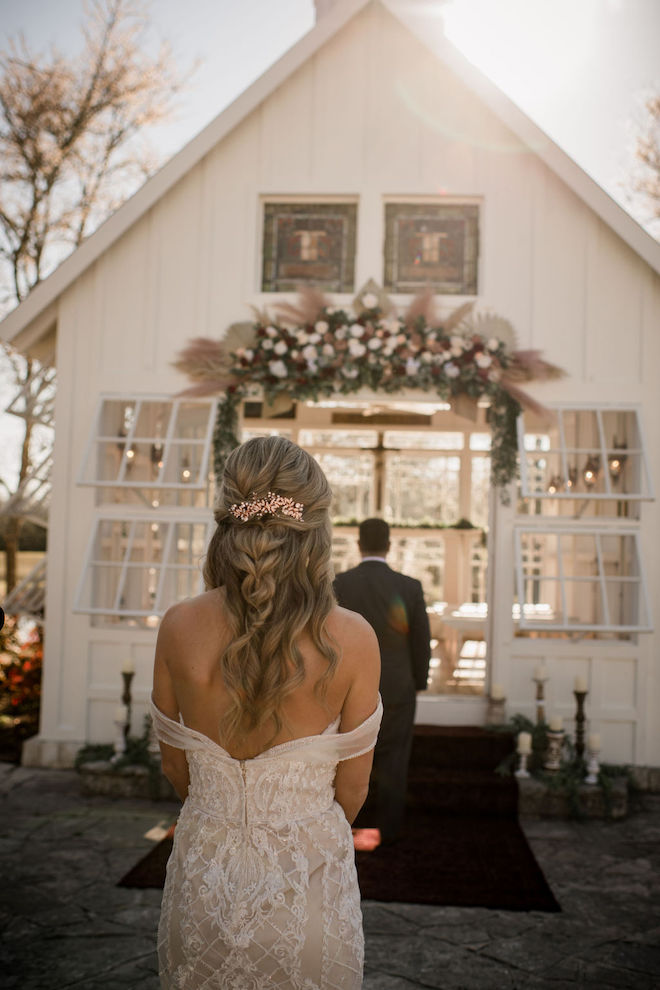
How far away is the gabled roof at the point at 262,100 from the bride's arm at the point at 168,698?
5.20m

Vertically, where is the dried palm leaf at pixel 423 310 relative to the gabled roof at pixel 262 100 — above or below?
below

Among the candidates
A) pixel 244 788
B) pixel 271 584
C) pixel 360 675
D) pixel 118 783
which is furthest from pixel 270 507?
pixel 118 783

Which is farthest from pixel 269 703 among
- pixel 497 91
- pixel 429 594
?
pixel 429 594

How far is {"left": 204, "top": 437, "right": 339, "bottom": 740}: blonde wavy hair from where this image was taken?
202 centimetres

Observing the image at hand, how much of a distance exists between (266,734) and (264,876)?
366mm

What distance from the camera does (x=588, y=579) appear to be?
20.2 feet

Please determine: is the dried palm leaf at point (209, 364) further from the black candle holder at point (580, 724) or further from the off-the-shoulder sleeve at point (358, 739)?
the off-the-shoulder sleeve at point (358, 739)

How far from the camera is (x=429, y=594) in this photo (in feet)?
36.9

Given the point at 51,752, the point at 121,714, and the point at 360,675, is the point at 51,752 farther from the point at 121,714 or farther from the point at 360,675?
the point at 360,675

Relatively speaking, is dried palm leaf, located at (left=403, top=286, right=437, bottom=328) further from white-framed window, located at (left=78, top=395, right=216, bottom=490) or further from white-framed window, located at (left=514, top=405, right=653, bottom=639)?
white-framed window, located at (left=78, top=395, right=216, bottom=490)

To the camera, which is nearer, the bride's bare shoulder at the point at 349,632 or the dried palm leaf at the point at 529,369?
the bride's bare shoulder at the point at 349,632

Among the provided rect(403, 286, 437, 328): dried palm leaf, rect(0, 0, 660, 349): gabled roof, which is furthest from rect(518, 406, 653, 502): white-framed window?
rect(0, 0, 660, 349): gabled roof

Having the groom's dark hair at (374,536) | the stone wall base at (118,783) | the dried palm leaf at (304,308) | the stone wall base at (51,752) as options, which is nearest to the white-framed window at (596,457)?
the groom's dark hair at (374,536)

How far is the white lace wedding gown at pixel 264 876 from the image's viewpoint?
6.96ft
